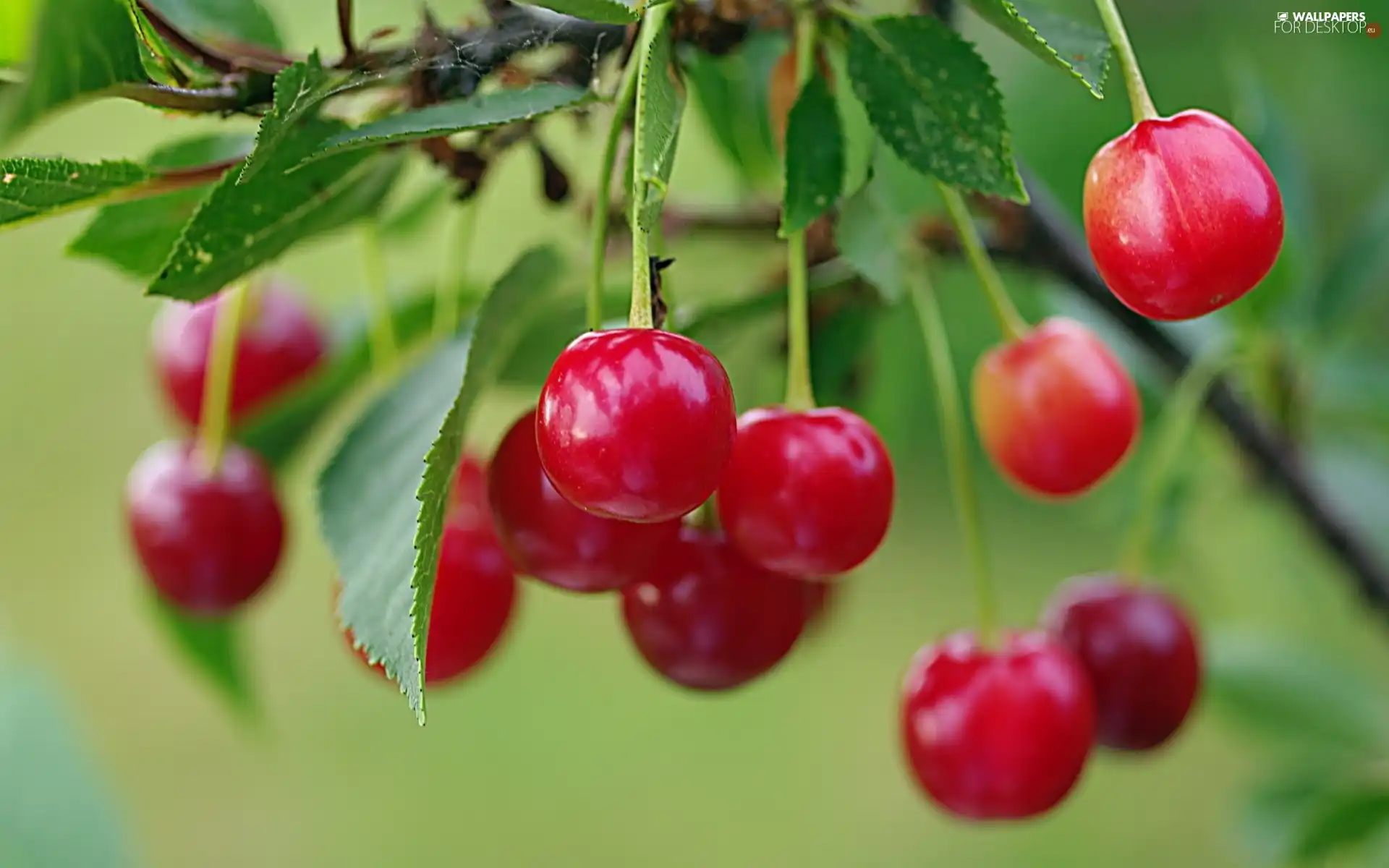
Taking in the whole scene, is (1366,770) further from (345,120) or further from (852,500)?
(345,120)

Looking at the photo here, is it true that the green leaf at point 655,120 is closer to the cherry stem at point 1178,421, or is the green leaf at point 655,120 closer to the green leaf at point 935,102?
the green leaf at point 935,102

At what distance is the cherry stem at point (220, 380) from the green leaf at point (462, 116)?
312mm

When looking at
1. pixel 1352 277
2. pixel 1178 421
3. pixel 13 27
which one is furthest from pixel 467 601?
pixel 1352 277

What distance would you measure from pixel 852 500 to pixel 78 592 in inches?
106

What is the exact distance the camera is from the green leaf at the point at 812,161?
48cm

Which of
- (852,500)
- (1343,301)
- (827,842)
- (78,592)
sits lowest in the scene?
(827,842)

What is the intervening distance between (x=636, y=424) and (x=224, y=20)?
35 cm

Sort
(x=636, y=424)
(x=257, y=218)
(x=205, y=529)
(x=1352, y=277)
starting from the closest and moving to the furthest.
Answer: (x=636, y=424)
(x=257, y=218)
(x=205, y=529)
(x=1352, y=277)

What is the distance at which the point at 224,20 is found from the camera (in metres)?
0.60

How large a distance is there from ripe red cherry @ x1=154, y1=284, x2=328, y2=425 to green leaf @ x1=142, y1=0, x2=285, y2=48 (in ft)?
0.75

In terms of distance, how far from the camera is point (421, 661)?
40cm

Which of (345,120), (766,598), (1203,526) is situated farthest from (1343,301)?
(345,120)

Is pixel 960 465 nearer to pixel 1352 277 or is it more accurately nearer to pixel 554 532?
pixel 554 532

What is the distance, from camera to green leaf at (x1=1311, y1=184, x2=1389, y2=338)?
0.95 metres
